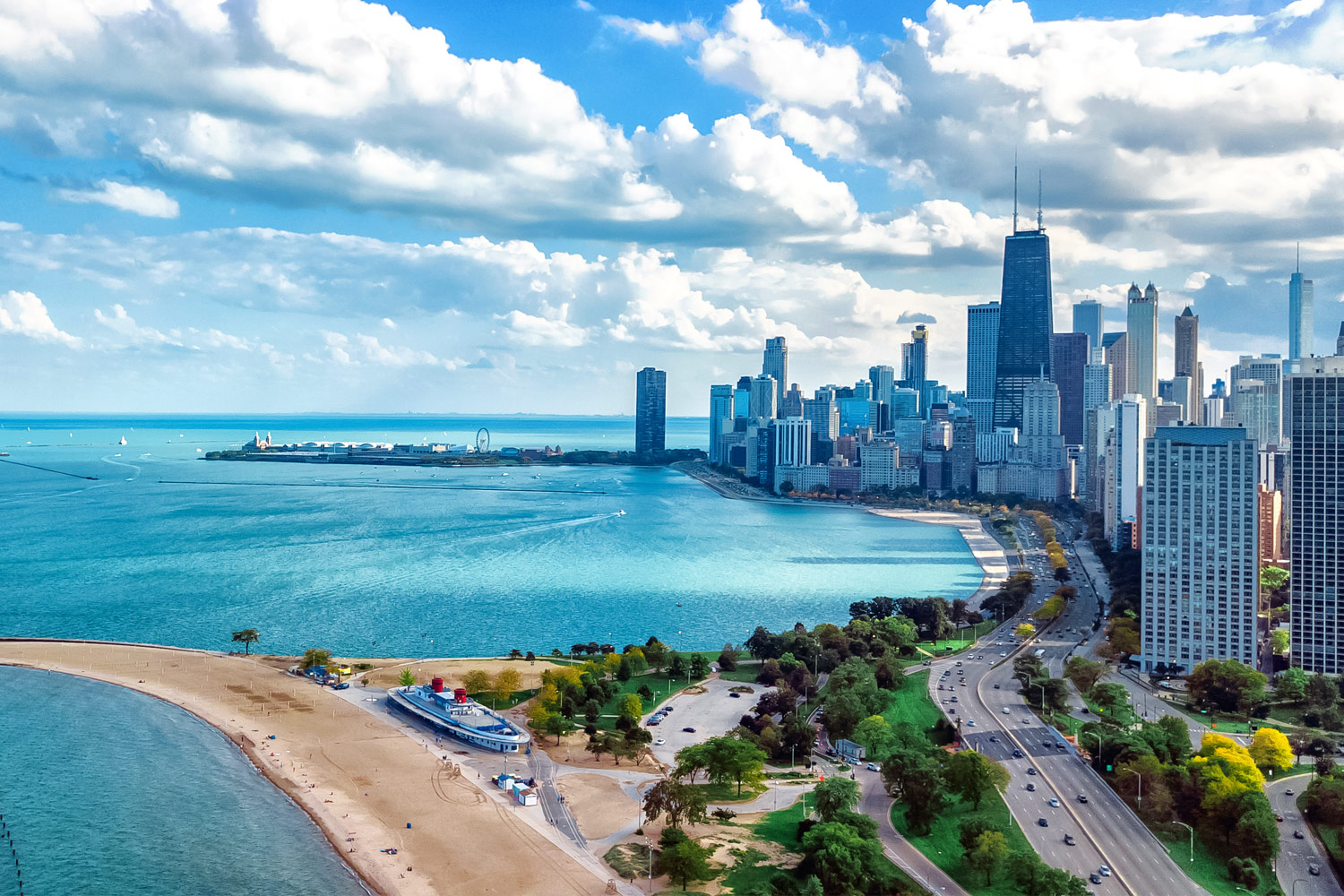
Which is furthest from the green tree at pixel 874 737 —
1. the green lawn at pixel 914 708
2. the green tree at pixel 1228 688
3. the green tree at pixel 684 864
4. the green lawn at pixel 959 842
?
the green tree at pixel 1228 688

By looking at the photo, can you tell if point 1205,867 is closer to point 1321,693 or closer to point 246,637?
point 1321,693

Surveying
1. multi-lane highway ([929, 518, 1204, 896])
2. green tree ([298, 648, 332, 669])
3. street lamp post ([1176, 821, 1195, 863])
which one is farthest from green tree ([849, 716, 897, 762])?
green tree ([298, 648, 332, 669])

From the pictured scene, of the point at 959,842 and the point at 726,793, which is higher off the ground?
the point at 726,793

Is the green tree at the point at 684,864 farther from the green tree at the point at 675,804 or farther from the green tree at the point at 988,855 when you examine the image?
the green tree at the point at 988,855

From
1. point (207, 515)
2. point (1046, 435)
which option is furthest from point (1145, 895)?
point (1046, 435)

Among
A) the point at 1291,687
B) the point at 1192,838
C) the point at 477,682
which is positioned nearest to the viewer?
the point at 1192,838

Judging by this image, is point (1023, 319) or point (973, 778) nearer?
point (973, 778)

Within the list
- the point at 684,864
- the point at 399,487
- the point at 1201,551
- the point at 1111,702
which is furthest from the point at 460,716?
the point at 399,487
